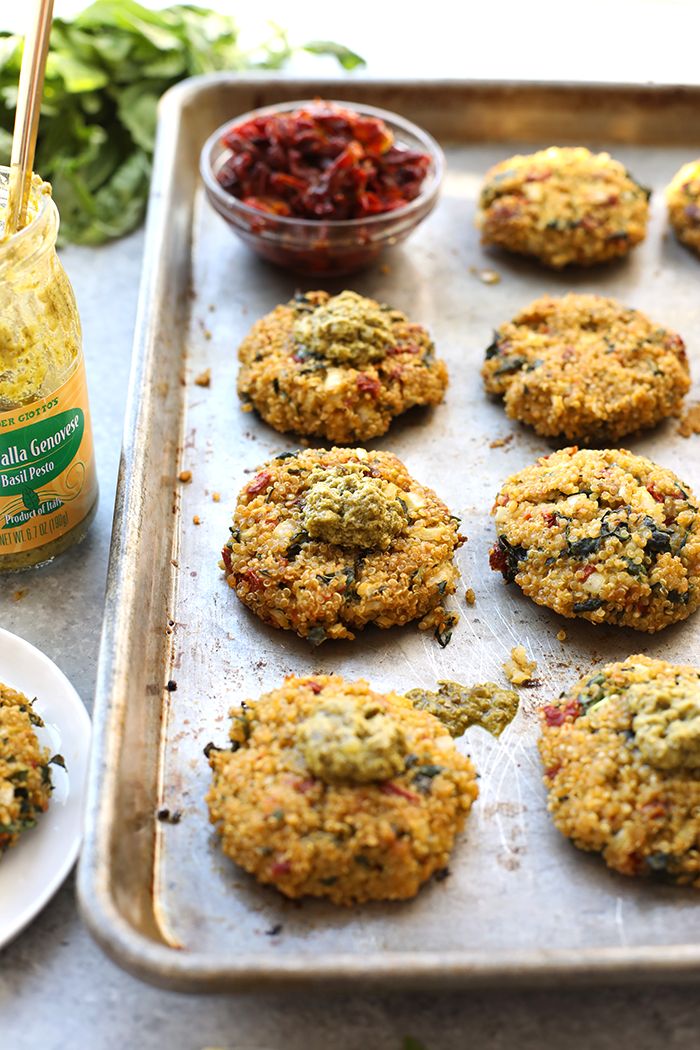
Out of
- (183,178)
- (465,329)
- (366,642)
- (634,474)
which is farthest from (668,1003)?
(183,178)

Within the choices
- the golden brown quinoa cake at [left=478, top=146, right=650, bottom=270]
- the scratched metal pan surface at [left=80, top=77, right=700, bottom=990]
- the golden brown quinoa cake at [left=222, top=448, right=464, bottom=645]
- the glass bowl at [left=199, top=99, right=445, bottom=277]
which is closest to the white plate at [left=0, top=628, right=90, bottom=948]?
the scratched metal pan surface at [left=80, top=77, right=700, bottom=990]

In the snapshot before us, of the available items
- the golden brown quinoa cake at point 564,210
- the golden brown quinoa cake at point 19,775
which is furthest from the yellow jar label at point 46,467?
the golden brown quinoa cake at point 564,210

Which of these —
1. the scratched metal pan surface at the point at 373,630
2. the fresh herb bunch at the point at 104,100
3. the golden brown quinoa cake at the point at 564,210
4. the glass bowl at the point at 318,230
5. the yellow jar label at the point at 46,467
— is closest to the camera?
the scratched metal pan surface at the point at 373,630

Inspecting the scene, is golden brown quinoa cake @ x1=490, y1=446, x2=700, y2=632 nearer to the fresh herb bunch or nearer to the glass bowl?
→ the glass bowl

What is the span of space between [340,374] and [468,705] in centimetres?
109

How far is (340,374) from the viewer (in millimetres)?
3193

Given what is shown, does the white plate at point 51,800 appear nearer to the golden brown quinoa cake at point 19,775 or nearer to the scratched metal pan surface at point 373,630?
Result: the golden brown quinoa cake at point 19,775

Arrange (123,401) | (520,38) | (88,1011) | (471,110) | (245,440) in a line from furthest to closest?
(520,38), (471,110), (123,401), (245,440), (88,1011)

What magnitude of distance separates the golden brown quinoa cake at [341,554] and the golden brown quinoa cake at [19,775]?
2.06 feet

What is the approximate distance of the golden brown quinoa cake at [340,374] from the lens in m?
3.18

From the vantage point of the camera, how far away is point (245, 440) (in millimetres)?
3258

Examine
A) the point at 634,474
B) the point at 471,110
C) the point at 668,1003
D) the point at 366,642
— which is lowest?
the point at 668,1003

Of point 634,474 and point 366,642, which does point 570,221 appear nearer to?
point 634,474

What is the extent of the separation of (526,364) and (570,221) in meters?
0.73
